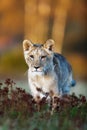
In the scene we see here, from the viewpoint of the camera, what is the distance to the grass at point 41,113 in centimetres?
834

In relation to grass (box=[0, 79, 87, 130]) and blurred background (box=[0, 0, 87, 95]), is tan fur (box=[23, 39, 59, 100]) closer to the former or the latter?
grass (box=[0, 79, 87, 130])

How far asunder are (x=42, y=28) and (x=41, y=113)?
4.82 metres

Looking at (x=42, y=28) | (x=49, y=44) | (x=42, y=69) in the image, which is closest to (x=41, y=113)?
(x=42, y=69)

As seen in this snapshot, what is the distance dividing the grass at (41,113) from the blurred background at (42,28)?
3.67m

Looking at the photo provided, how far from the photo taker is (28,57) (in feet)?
32.5

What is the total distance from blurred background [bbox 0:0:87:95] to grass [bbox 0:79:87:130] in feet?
12.0

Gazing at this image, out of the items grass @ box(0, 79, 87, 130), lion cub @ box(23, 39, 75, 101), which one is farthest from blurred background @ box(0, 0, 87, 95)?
grass @ box(0, 79, 87, 130)

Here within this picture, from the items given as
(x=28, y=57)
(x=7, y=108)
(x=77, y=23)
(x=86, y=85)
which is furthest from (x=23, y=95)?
(x=77, y=23)

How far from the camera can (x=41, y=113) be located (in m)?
8.82

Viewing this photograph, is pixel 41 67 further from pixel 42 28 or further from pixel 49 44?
pixel 42 28

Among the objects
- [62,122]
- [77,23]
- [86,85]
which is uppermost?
[77,23]

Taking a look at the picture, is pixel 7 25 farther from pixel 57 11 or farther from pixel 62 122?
pixel 62 122

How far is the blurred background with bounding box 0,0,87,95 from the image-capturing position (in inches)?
520

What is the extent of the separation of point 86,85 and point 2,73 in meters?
1.30
